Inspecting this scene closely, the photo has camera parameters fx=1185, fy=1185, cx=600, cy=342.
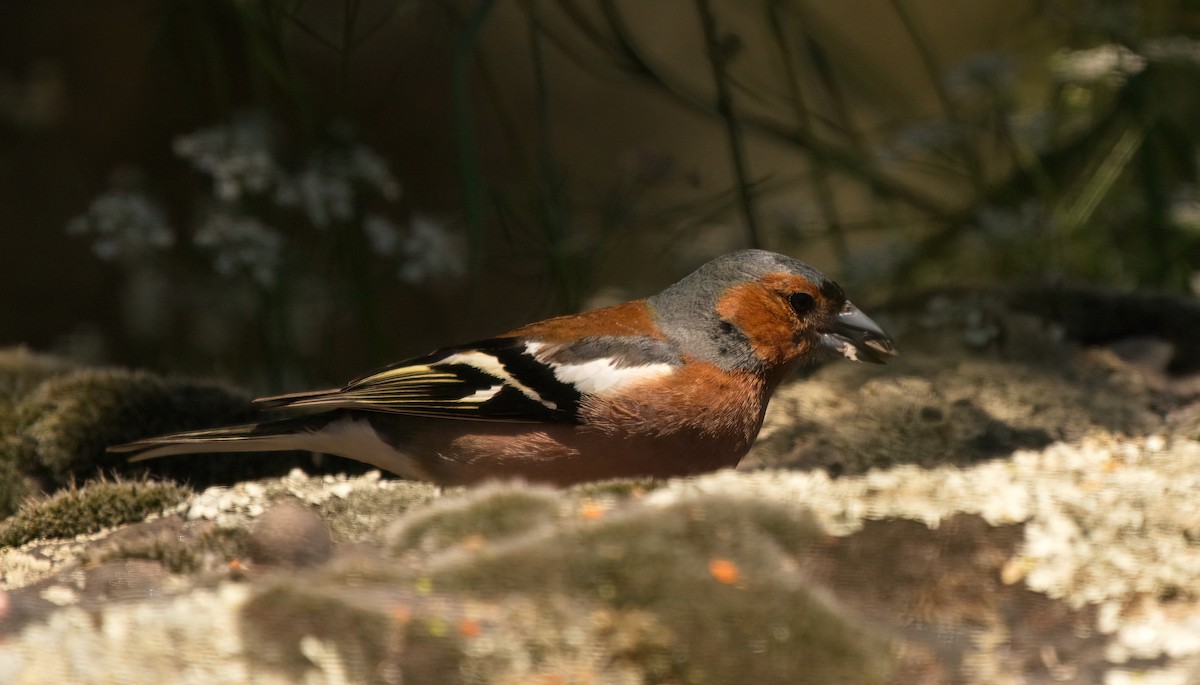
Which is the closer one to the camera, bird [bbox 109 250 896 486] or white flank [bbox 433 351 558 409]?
bird [bbox 109 250 896 486]

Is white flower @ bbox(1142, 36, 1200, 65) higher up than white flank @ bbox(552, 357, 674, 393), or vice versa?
white flower @ bbox(1142, 36, 1200, 65)

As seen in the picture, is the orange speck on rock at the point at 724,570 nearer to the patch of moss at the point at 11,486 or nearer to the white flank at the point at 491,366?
the white flank at the point at 491,366

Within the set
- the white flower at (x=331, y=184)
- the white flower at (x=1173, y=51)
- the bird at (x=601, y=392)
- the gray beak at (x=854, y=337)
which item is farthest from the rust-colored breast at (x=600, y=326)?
the white flower at (x=1173, y=51)

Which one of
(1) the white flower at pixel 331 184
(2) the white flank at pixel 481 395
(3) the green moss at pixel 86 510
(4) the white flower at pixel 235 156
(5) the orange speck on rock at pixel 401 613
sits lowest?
(5) the orange speck on rock at pixel 401 613

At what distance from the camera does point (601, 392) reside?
9.21 ft

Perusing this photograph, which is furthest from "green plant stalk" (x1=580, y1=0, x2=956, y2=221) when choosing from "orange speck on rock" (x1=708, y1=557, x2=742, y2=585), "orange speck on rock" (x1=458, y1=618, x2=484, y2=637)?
"orange speck on rock" (x1=458, y1=618, x2=484, y2=637)

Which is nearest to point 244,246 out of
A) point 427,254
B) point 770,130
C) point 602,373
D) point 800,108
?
point 427,254

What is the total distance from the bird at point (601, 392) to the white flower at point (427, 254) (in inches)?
47.3

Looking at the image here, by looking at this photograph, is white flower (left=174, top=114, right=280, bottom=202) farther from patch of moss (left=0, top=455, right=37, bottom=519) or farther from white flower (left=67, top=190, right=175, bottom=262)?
patch of moss (left=0, top=455, right=37, bottom=519)

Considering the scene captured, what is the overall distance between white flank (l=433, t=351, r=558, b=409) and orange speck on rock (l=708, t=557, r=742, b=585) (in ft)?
2.84

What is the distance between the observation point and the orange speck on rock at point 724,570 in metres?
2.04

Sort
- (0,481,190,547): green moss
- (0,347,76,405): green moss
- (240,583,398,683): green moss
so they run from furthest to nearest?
(0,347,76,405): green moss < (0,481,190,547): green moss < (240,583,398,683): green moss

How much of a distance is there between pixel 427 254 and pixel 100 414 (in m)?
1.33

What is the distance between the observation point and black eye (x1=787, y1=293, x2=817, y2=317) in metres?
3.07
